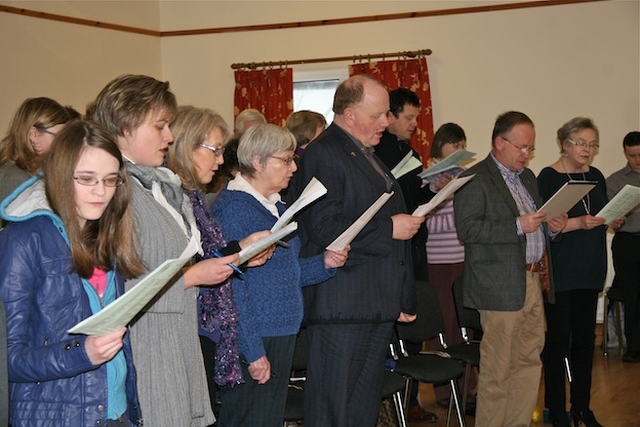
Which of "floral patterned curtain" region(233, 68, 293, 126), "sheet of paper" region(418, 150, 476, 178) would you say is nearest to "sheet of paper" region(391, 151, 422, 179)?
"sheet of paper" region(418, 150, 476, 178)

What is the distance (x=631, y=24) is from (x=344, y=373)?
5.68 metres

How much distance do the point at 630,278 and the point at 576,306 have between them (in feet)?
7.01

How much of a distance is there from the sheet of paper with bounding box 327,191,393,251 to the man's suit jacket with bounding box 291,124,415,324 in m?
0.16

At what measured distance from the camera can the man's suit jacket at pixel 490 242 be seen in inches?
161

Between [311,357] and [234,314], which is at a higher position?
[234,314]

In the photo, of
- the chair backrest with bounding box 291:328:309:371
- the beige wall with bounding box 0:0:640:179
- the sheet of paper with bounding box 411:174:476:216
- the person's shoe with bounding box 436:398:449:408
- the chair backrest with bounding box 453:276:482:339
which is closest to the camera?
the sheet of paper with bounding box 411:174:476:216

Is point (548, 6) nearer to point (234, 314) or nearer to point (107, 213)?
point (234, 314)

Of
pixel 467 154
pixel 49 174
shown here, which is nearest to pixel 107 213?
pixel 49 174

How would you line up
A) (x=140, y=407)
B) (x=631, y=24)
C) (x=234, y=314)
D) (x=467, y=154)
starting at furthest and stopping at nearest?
(x=631, y=24)
(x=467, y=154)
(x=234, y=314)
(x=140, y=407)

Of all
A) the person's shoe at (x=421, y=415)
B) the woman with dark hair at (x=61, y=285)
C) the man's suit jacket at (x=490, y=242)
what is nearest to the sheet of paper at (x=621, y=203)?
the man's suit jacket at (x=490, y=242)

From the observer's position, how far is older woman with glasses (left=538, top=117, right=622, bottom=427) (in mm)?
4539

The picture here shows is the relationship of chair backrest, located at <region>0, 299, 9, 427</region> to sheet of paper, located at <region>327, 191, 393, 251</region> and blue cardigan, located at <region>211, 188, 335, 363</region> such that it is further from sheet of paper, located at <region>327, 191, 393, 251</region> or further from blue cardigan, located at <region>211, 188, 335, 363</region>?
sheet of paper, located at <region>327, 191, 393, 251</region>

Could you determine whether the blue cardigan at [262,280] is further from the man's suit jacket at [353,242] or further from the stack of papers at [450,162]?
the stack of papers at [450,162]

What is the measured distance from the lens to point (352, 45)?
27.4 feet
